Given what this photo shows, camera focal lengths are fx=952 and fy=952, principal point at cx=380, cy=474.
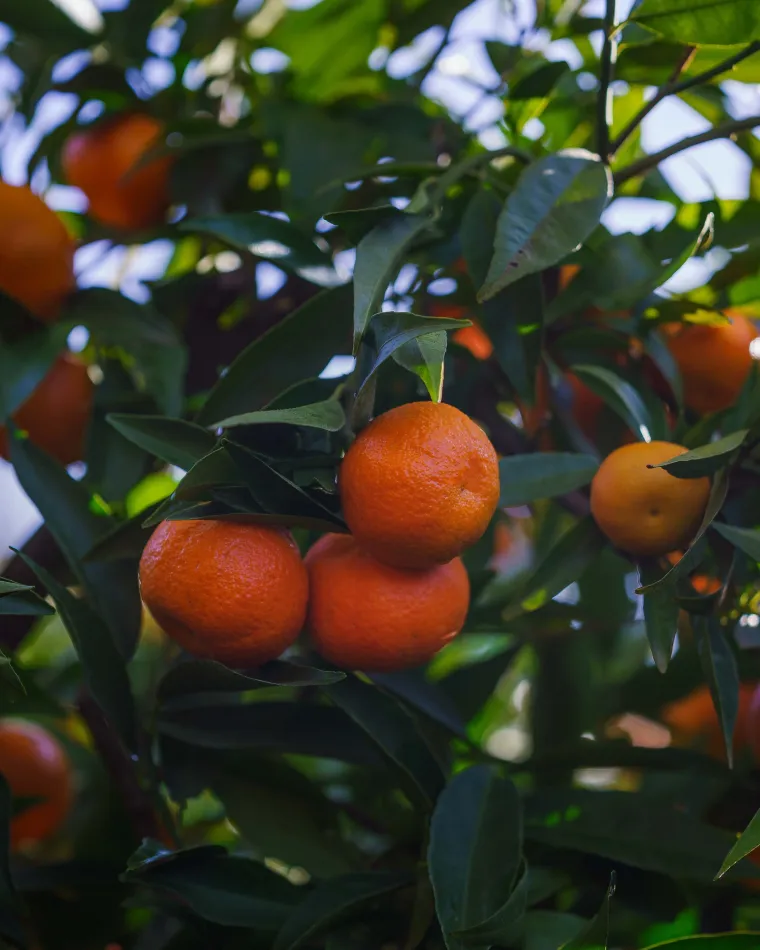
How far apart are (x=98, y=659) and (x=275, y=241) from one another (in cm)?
41

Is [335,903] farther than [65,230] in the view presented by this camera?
No

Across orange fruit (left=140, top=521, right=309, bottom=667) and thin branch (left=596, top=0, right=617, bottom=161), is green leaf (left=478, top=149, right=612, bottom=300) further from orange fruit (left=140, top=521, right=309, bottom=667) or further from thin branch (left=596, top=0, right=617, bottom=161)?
orange fruit (left=140, top=521, right=309, bottom=667)

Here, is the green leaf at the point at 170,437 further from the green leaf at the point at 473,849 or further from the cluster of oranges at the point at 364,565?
the green leaf at the point at 473,849

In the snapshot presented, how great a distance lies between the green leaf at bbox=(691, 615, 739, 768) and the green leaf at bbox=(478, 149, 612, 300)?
31cm

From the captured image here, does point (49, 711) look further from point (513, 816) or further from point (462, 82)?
point (462, 82)

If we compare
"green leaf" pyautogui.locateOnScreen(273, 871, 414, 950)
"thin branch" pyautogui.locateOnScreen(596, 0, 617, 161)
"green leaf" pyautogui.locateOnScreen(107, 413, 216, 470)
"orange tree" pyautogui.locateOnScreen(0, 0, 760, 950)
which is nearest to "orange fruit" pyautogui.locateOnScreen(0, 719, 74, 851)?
"orange tree" pyautogui.locateOnScreen(0, 0, 760, 950)

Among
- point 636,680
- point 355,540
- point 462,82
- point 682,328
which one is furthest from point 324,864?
point 462,82

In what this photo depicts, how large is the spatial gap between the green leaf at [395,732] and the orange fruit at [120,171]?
0.68 m

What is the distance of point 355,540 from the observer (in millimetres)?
750

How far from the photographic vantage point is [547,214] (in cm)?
75

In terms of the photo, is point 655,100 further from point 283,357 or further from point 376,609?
point 376,609

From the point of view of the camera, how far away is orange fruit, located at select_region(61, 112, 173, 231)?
1165mm

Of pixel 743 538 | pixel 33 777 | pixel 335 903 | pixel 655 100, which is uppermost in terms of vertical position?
pixel 655 100

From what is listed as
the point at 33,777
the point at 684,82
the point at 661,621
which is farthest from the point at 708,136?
the point at 33,777
